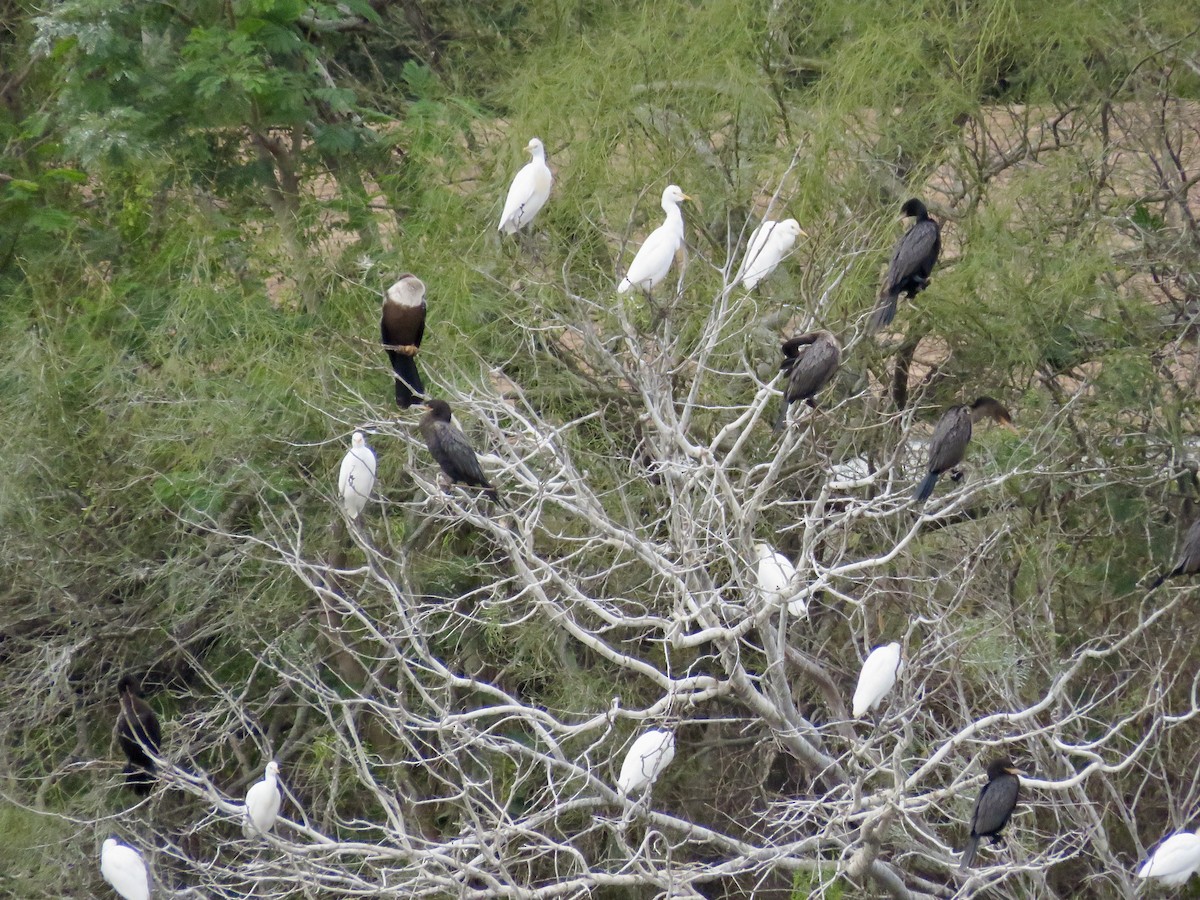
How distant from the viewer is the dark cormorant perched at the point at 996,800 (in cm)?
512

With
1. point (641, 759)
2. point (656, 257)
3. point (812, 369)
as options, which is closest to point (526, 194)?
point (656, 257)

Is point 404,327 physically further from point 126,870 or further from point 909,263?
point 126,870

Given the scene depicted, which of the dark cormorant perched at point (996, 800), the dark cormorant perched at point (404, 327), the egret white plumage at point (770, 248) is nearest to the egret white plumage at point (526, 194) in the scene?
the dark cormorant perched at point (404, 327)

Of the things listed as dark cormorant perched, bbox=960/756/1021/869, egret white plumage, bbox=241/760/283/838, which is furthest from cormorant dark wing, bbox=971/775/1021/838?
egret white plumage, bbox=241/760/283/838

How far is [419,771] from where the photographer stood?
803cm

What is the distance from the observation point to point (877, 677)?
5.35m

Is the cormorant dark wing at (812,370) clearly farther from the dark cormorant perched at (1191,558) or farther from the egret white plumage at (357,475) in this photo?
the egret white plumage at (357,475)

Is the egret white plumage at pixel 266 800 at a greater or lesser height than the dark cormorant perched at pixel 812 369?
lesser

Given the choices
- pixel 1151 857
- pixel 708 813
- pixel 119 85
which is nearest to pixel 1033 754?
pixel 1151 857

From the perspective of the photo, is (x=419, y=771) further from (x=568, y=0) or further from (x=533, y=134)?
(x=568, y=0)

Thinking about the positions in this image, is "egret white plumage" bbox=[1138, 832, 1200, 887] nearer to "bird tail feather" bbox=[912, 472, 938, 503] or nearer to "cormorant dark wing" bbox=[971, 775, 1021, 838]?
"cormorant dark wing" bbox=[971, 775, 1021, 838]

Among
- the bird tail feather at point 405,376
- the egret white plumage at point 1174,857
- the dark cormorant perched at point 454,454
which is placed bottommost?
the egret white plumage at point 1174,857

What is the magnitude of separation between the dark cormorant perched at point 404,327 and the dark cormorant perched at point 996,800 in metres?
2.67

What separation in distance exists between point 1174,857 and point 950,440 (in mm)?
1633
